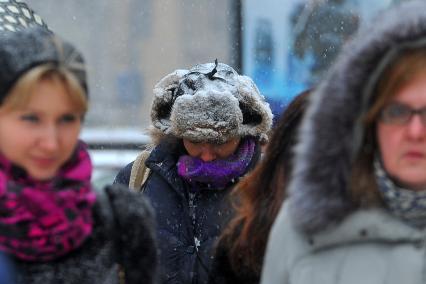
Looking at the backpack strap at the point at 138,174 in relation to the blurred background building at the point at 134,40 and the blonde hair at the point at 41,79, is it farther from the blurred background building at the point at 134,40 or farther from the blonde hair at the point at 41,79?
the blurred background building at the point at 134,40

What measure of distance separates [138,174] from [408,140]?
1467 millimetres

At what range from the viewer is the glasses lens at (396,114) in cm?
192

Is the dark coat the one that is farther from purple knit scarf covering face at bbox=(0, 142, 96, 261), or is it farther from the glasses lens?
the glasses lens

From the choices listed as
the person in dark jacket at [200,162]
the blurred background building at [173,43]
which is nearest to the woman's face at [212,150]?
the person in dark jacket at [200,162]

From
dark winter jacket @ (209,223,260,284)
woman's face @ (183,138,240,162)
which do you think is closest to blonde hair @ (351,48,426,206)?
dark winter jacket @ (209,223,260,284)

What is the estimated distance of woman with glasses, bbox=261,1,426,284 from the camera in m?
1.92

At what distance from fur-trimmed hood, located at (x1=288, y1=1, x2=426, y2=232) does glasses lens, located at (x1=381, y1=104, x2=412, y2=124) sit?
0.16 ft

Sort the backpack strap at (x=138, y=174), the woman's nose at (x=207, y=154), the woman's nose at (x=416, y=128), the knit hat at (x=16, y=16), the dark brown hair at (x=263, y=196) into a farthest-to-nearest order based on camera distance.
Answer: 1. the backpack strap at (x=138, y=174)
2. the woman's nose at (x=207, y=154)
3. the knit hat at (x=16, y=16)
4. the dark brown hair at (x=263, y=196)
5. the woman's nose at (x=416, y=128)

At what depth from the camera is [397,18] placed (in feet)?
6.40

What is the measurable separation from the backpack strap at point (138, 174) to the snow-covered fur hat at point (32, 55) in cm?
116

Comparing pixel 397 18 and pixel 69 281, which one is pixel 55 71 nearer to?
pixel 69 281

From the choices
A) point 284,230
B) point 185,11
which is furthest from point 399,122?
point 185,11

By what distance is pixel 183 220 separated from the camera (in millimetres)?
2979

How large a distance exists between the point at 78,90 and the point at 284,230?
64 cm
